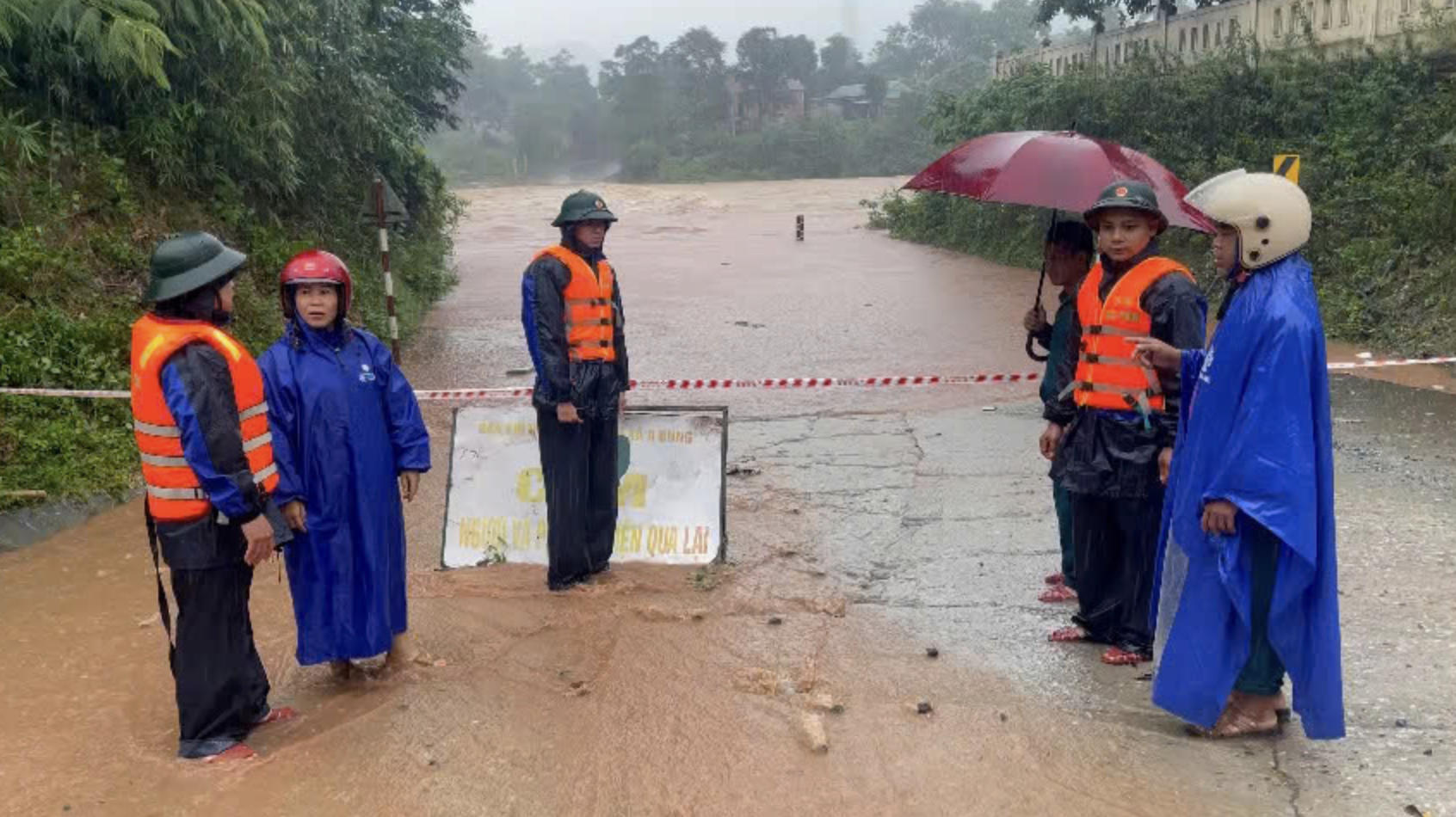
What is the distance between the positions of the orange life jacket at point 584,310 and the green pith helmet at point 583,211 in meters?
0.14

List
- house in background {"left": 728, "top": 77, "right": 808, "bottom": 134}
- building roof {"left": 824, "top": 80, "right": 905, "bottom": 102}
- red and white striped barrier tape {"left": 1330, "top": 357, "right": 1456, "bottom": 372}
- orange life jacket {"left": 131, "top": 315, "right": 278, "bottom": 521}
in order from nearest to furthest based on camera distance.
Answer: orange life jacket {"left": 131, "top": 315, "right": 278, "bottom": 521}, red and white striped barrier tape {"left": 1330, "top": 357, "right": 1456, "bottom": 372}, house in background {"left": 728, "top": 77, "right": 808, "bottom": 134}, building roof {"left": 824, "top": 80, "right": 905, "bottom": 102}

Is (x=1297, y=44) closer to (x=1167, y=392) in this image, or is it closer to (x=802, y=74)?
(x=1167, y=392)

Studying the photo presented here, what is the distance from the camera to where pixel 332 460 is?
13.8ft

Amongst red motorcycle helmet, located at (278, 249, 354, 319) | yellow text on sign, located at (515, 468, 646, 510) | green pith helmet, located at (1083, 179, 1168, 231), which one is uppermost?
green pith helmet, located at (1083, 179, 1168, 231)

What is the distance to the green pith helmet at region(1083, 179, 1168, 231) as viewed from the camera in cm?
430

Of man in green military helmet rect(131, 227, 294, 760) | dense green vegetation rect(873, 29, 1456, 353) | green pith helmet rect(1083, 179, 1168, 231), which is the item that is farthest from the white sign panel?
dense green vegetation rect(873, 29, 1456, 353)

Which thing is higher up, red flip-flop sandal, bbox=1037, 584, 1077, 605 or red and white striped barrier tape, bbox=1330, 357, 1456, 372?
red and white striped barrier tape, bbox=1330, 357, 1456, 372

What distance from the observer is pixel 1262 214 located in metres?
3.61

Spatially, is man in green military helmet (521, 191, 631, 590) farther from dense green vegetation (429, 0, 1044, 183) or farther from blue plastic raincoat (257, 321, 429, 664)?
dense green vegetation (429, 0, 1044, 183)

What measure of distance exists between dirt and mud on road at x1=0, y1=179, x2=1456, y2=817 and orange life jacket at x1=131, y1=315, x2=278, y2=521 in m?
0.90

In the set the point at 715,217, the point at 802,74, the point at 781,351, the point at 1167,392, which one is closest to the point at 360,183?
the point at 781,351

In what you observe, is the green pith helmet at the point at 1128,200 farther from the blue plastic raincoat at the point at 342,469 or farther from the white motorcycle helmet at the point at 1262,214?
the blue plastic raincoat at the point at 342,469

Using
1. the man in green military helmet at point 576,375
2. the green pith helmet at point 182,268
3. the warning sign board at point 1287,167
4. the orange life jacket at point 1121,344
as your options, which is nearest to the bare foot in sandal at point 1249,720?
the orange life jacket at point 1121,344

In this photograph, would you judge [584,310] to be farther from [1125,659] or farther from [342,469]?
[1125,659]
